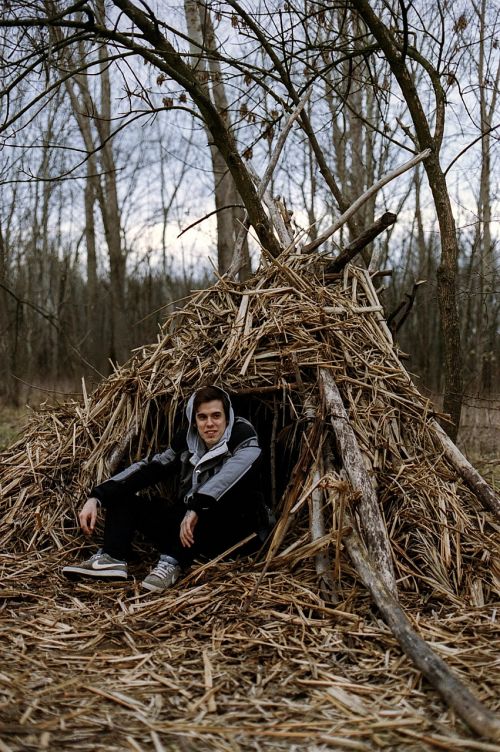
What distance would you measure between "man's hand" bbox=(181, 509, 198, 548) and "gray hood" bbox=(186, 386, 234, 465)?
0.44m

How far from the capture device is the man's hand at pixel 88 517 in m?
3.99

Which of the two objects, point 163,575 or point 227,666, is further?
point 163,575

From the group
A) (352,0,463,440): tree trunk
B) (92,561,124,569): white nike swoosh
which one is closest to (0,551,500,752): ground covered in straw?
(92,561,124,569): white nike swoosh

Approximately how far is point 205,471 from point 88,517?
733 millimetres

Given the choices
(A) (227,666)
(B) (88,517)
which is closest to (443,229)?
(B) (88,517)

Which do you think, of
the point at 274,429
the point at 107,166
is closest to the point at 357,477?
the point at 274,429

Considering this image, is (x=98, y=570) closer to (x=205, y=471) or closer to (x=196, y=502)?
(x=196, y=502)

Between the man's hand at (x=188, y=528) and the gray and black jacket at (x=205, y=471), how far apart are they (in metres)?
0.04

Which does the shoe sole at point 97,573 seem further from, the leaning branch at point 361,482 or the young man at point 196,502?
the leaning branch at point 361,482

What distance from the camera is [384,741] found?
2.22 meters

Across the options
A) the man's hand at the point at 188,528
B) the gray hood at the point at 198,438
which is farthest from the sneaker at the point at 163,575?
the gray hood at the point at 198,438

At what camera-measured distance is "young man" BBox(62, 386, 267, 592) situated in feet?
12.6

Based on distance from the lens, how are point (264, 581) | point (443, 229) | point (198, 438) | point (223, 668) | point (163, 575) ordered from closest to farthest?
point (223, 668)
point (264, 581)
point (163, 575)
point (198, 438)
point (443, 229)

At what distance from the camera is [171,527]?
4.10 meters
